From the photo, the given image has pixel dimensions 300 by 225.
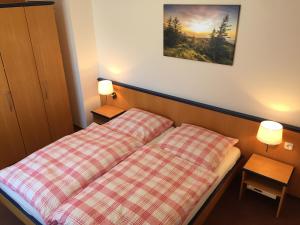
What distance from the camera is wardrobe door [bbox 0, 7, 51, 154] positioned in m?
2.72

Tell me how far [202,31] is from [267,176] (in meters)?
1.46

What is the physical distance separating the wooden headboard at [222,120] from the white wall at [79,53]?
602mm

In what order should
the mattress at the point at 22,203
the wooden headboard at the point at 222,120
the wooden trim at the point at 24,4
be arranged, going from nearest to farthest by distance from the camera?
the mattress at the point at 22,203
the wooden headboard at the point at 222,120
the wooden trim at the point at 24,4

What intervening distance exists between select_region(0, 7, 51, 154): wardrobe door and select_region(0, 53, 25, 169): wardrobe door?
0.18 feet

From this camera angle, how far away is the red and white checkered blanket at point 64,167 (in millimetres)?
1950

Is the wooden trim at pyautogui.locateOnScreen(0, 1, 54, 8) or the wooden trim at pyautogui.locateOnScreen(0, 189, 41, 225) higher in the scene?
the wooden trim at pyautogui.locateOnScreen(0, 1, 54, 8)

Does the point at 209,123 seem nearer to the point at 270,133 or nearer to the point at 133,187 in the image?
the point at 270,133

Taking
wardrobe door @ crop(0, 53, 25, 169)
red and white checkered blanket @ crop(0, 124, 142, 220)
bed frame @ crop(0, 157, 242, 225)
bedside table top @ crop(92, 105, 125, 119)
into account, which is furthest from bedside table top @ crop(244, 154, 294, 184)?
wardrobe door @ crop(0, 53, 25, 169)

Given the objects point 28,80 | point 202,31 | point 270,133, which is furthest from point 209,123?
point 28,80

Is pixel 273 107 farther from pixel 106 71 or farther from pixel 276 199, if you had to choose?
pixel 106 71

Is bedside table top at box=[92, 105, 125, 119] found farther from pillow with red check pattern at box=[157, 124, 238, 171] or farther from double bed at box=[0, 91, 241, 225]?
pillow with red check pattern at box=[157, 124, 238, 171]

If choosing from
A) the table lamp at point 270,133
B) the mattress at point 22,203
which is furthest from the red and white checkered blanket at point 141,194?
the table lamp at point 270,133

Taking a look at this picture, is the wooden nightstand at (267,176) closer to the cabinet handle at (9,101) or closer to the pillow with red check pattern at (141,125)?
the pillow with red check pattern at (141,125)

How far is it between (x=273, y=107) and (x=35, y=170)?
7.14 feet
